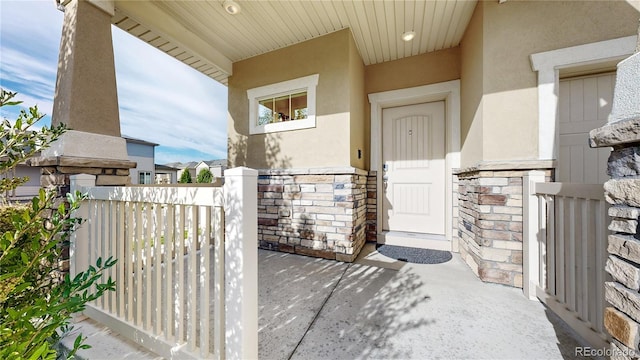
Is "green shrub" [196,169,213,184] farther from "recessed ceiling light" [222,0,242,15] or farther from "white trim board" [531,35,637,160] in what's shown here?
"white trim board" [531,35,637,160]

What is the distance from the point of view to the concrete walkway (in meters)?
1.33

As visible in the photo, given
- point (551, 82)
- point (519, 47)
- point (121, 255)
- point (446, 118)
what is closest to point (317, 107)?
point (446, 118)

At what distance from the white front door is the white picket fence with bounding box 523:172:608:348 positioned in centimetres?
131

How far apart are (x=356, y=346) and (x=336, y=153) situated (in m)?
1.95

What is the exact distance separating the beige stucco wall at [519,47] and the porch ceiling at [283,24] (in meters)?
0.46

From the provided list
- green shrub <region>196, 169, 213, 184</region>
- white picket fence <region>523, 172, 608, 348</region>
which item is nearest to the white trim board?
white picket fence <region>523, 172, 608, 348</region>

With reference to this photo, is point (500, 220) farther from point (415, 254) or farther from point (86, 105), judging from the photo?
point (86, 105)

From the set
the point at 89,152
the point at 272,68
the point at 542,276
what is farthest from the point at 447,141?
the point at 89,152

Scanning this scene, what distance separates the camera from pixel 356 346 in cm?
136

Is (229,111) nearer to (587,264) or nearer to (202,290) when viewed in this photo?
(202,290)

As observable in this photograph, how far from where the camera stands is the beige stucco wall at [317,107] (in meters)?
2.75

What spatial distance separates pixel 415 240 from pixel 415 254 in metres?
0.32

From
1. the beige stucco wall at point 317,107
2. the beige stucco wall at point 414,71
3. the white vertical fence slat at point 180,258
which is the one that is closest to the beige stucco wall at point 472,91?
the beige stucco wall at point 414,71

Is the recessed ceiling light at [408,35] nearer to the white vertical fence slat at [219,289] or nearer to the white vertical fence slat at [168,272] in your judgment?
the white vertical fence slat at [219,289]
